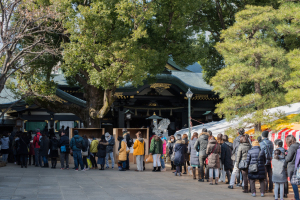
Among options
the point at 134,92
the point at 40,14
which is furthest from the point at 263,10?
the point at 134,92

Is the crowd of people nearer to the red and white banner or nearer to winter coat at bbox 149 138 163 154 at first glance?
winter coat at bbox 149 138 163 154

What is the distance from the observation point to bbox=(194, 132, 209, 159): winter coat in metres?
10.4

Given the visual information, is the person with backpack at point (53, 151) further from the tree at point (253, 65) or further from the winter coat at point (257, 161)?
the winter coat at point (257, 161)

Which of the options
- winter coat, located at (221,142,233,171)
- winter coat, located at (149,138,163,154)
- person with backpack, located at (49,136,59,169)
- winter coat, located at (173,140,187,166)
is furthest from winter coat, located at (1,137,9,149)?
winter coat, located at (221,142,233,171)

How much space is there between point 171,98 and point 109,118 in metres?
4.56

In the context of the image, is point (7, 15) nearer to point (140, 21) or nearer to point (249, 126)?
point (140, 21)

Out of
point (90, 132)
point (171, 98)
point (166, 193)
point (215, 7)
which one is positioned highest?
point (215, 7)

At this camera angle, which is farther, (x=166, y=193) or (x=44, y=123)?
(x=44, y=123)

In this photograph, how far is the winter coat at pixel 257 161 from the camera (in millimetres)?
8102

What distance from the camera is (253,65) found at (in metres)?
11.3

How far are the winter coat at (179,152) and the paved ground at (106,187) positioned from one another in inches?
22.8

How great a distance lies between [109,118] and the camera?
22.5m

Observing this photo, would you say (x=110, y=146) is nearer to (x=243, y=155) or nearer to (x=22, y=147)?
(x=22, y=147)

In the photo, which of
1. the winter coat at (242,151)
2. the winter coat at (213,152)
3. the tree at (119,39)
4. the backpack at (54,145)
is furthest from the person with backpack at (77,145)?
the winter coat at (242,151)
